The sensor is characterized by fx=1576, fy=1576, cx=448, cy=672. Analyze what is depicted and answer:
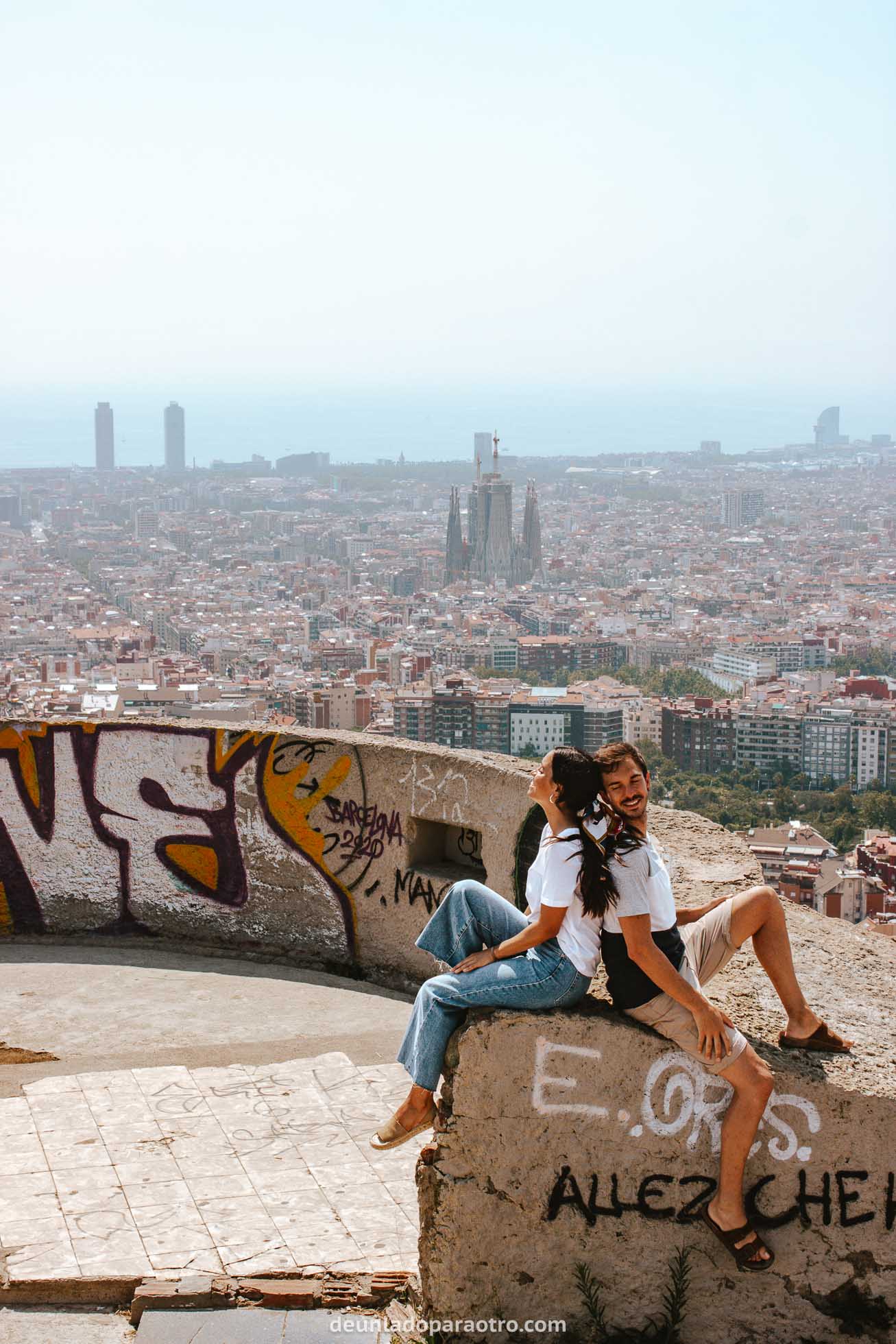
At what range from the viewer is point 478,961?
117 inches

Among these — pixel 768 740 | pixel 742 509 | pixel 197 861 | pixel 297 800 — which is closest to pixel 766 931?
pixel 297 800

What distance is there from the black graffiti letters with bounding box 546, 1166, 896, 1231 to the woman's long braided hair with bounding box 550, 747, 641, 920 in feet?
1.60

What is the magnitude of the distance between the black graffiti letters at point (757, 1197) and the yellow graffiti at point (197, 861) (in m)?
3.28

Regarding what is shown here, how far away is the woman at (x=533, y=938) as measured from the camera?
9.45 ft

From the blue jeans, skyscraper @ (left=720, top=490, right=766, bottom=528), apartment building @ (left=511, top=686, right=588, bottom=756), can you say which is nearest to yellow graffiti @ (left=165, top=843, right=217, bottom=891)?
the blue jeans

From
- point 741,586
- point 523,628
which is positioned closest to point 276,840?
point 523,628

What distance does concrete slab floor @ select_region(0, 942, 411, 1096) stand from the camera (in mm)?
4766

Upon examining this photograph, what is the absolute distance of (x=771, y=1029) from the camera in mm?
2928

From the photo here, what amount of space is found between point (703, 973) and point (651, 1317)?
629mm

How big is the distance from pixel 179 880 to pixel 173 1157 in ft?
7.27

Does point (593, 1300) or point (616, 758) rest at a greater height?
point (616, 758)

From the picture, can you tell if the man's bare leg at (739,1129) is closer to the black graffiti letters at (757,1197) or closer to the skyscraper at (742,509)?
the black graffiti letters at (757,1197)

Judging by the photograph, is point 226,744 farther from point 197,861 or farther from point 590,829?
point 590,829

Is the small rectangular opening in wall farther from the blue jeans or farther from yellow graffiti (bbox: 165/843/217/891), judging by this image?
the blue jeans
